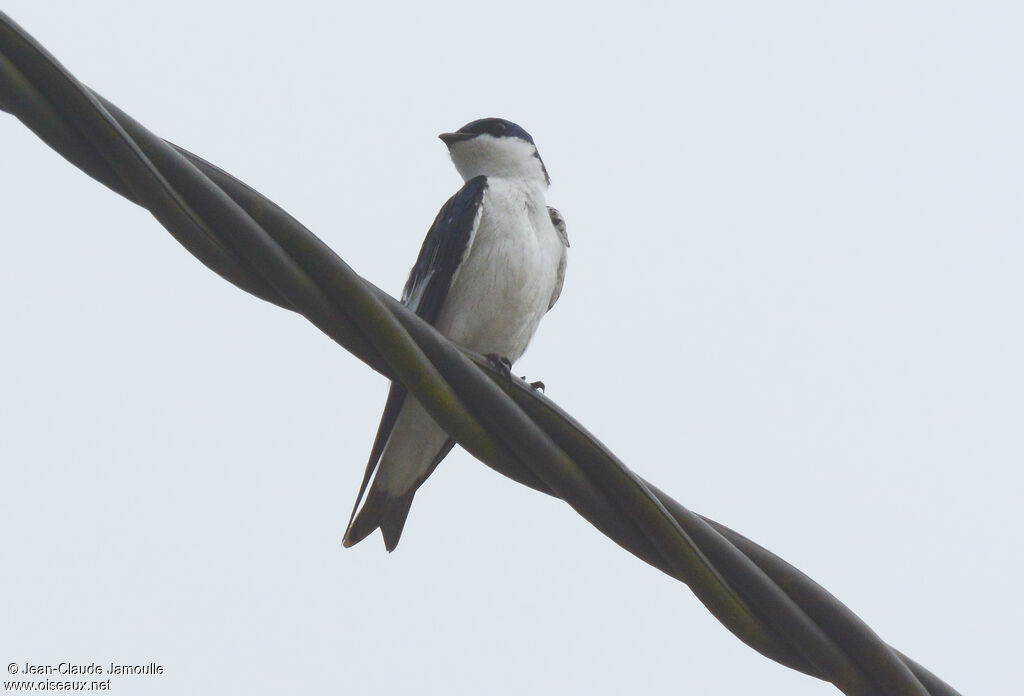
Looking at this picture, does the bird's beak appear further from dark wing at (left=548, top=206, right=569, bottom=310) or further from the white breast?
the white breast

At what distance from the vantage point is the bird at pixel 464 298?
463 cm

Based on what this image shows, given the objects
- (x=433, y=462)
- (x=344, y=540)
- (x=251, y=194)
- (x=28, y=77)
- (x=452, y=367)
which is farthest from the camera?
(x=433, y=462)

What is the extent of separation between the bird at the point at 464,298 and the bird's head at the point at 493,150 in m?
0.59

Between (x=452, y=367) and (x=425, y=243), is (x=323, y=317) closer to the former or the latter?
(x=452, y=367)

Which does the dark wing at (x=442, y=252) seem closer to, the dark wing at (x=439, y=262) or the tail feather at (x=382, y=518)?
the dark wing at (x=439, y=262)

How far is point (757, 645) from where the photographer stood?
2398mm

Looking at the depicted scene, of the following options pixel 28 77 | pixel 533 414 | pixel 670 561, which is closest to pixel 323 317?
pixel 533 414

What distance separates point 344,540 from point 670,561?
2294mm

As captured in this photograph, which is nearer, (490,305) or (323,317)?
(323,317)

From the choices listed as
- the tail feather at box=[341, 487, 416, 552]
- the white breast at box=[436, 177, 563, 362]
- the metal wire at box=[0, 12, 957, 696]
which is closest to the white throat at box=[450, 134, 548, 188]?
the white breast at box=[436, 177, 563, 362]

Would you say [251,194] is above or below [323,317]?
above

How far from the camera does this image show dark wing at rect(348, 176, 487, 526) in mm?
4605

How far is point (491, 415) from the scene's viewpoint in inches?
91.4

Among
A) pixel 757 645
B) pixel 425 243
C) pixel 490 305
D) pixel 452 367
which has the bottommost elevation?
pixel 757 645
